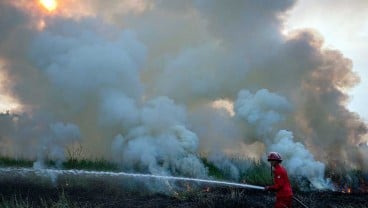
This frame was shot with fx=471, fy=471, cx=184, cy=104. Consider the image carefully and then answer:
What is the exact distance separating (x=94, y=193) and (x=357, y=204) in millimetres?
13314

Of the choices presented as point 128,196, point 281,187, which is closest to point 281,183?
point 281,187

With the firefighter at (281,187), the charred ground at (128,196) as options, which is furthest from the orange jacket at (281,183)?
the charred ground at (128,196)

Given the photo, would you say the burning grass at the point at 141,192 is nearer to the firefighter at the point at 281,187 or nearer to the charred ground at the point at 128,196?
the charred ground at the point at 128,196

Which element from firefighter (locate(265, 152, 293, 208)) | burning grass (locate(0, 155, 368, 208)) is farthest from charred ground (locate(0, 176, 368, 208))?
firefighter (locate(265, 152, 293, 208))

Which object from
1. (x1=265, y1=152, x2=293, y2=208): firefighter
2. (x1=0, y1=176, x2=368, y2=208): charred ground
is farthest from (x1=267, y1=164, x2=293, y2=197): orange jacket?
(x1=0, y1=176, x2=368, y2=208): charred ground

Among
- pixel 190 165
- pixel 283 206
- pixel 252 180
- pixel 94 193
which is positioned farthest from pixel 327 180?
pixel 283 206

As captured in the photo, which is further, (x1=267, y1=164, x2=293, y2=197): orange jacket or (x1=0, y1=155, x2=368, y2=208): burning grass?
(x1=0, y1=155, x2=368, y2=208): burning grass

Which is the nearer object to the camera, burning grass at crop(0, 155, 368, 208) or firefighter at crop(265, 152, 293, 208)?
firefighter at crop(265, 152, 293, 208)

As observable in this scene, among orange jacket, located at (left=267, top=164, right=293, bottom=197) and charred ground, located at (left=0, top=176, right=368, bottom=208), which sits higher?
orange jacket, located at (left=267, top=164, right=293, bottom=197)

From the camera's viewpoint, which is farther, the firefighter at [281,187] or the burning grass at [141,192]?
the burning grass at [141,192]

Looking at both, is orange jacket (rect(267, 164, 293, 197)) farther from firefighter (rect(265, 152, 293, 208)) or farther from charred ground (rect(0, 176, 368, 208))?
charred ground (rect(0, 176, 368, 208))

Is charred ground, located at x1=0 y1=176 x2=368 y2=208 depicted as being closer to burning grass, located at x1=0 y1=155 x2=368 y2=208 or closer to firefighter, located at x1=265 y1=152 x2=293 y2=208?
burning grass, located at x1=0 y1=155 x2=368 y2=208

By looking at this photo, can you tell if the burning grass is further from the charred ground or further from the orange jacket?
the orange jacket

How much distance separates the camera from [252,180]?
31703 mm
